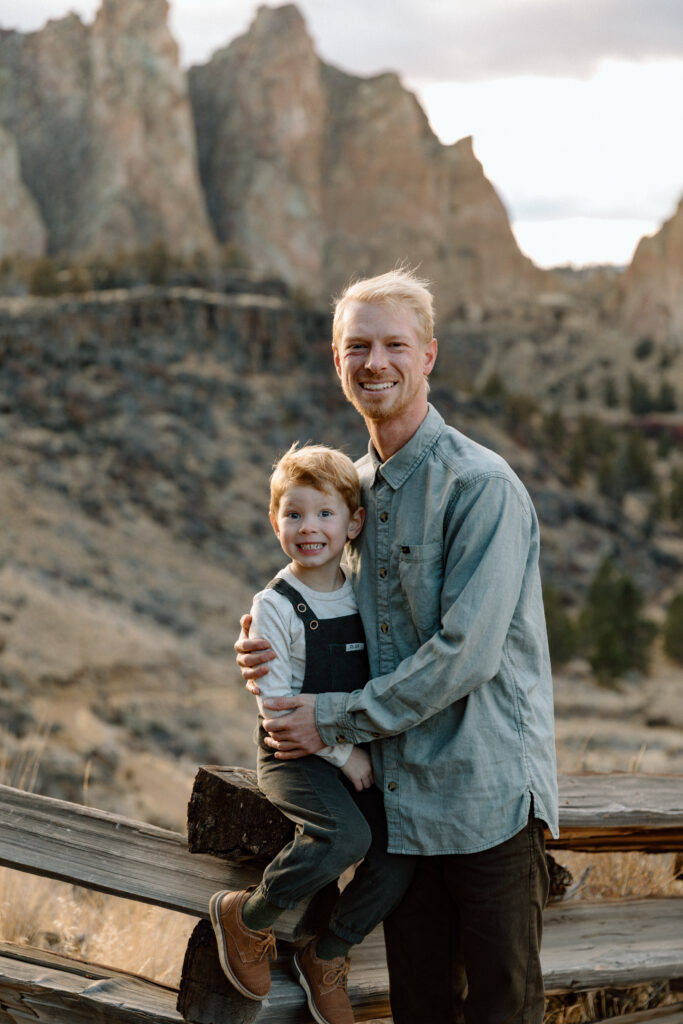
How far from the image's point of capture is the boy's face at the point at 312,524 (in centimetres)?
245

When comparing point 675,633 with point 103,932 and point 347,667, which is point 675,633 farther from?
point 347,667

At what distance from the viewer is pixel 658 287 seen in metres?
74.9

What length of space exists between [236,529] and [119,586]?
486cm

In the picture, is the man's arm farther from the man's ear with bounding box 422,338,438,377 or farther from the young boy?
the man's ear with bounding box 422,338,438,377

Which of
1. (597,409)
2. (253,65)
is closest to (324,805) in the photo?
(597,409)

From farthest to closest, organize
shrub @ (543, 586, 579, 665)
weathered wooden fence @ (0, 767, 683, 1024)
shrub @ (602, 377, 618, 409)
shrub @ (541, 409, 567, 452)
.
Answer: shrub @ (602, 377, 618, 409) < shrub @ (541, 409, 567, 452) < shrub @ (543, 586, 579, 665) < weathered wooden fence @ (0, 767, 683, 1024)

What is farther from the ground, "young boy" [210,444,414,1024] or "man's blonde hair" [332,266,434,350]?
"man's blonde hair" [332,266,434,350]

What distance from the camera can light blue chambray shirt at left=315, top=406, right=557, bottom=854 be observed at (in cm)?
226

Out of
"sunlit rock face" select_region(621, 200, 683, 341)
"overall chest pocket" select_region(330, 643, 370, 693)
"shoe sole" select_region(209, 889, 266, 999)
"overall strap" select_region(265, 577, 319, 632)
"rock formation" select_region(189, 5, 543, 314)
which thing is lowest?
"shoe sole" select_region(209, 889, 266, 999)


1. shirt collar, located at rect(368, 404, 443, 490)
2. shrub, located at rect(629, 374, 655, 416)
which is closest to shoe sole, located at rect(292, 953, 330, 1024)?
shirt collar, located at rect(368, 404, 443, 490)

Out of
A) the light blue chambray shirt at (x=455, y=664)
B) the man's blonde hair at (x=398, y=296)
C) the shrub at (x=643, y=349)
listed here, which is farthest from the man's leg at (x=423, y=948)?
the shrub at (x=643, y=349)

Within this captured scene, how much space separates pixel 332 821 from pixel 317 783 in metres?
0.09

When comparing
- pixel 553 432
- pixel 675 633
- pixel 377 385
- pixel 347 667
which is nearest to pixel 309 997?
pixel 347 667

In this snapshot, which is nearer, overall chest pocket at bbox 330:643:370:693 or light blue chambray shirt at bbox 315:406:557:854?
light blue chambray shirt at bbox 315:406:557:854
